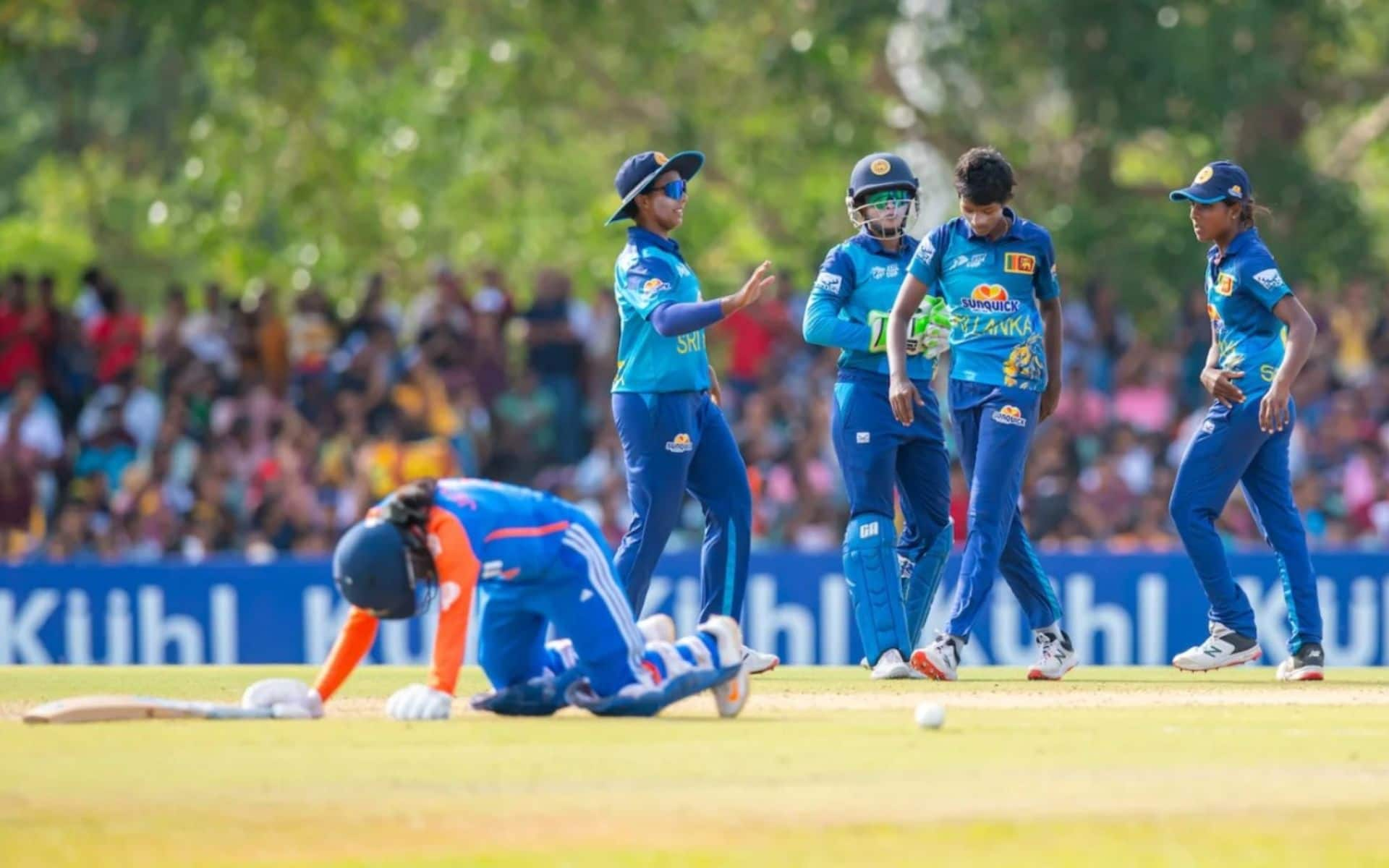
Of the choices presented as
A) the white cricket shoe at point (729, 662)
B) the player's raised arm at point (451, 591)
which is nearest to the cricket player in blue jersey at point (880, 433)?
the white cricket shoe at point (729, 662)

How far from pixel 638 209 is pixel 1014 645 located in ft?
25.5

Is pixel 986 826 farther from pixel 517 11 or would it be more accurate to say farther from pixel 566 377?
pixel 517 11

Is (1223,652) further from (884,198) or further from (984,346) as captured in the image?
(884,198)

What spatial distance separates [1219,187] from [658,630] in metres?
3.61

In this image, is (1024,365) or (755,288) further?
(1024,365)

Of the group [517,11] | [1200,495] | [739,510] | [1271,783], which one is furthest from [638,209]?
[517,11]

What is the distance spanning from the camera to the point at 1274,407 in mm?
11352

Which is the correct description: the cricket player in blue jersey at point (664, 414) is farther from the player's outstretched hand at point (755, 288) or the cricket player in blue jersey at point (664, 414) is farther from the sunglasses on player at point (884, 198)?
the sunglasses on player at point (884, 198)

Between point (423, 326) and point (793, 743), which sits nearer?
point (793, 743)

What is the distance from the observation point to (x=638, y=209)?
11.7m

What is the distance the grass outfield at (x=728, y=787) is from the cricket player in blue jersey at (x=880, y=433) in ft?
3.45

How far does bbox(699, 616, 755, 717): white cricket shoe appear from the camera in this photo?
381 inches

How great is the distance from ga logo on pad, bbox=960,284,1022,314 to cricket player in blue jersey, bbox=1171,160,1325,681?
3.06 feet

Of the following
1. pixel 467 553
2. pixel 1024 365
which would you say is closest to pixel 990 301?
pixel 1024 365
